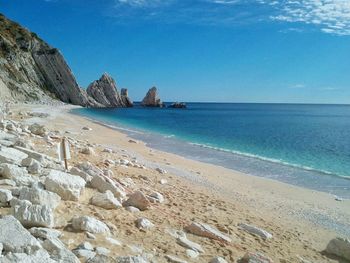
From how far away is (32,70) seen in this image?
319 ft

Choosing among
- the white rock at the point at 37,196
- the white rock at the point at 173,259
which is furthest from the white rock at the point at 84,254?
the white rock at the point at 37,196

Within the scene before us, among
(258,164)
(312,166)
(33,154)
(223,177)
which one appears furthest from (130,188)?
(312,166)

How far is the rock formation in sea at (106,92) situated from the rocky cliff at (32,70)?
1660cm

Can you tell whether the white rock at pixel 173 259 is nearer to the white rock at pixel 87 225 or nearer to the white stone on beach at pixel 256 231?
the white rock at pixel 87 225

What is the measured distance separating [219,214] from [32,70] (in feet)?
327

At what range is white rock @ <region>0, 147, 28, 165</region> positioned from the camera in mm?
8172

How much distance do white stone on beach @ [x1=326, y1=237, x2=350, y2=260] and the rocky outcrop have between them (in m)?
79.8

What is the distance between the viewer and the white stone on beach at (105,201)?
24.0 ft

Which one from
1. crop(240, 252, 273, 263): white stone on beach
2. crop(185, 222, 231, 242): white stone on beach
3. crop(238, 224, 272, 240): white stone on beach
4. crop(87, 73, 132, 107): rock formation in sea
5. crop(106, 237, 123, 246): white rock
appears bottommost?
crop(238, 224, 272, 240): white stone on beach

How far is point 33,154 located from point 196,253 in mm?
5286

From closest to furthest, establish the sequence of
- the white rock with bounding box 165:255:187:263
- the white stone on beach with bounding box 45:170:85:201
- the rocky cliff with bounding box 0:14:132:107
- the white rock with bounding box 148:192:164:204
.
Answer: the white rock with bounding box 165:255:187:263 < the white stone on beach with bounding box 45:170:85:201 < the white rock with bounding box 148:192:164:204 < the rocky cliff with bounding box 0:14:132:107

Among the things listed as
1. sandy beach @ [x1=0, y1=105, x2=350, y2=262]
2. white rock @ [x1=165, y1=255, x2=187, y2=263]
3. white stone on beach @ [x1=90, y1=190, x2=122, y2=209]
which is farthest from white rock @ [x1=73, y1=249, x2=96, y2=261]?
white stone on beach @ [x1=90, y1=190, x2=122, y2=209]

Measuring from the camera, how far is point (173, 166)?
17188 mm

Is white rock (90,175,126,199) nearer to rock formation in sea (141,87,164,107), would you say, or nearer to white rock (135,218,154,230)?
white rock (135,218,154,230)
